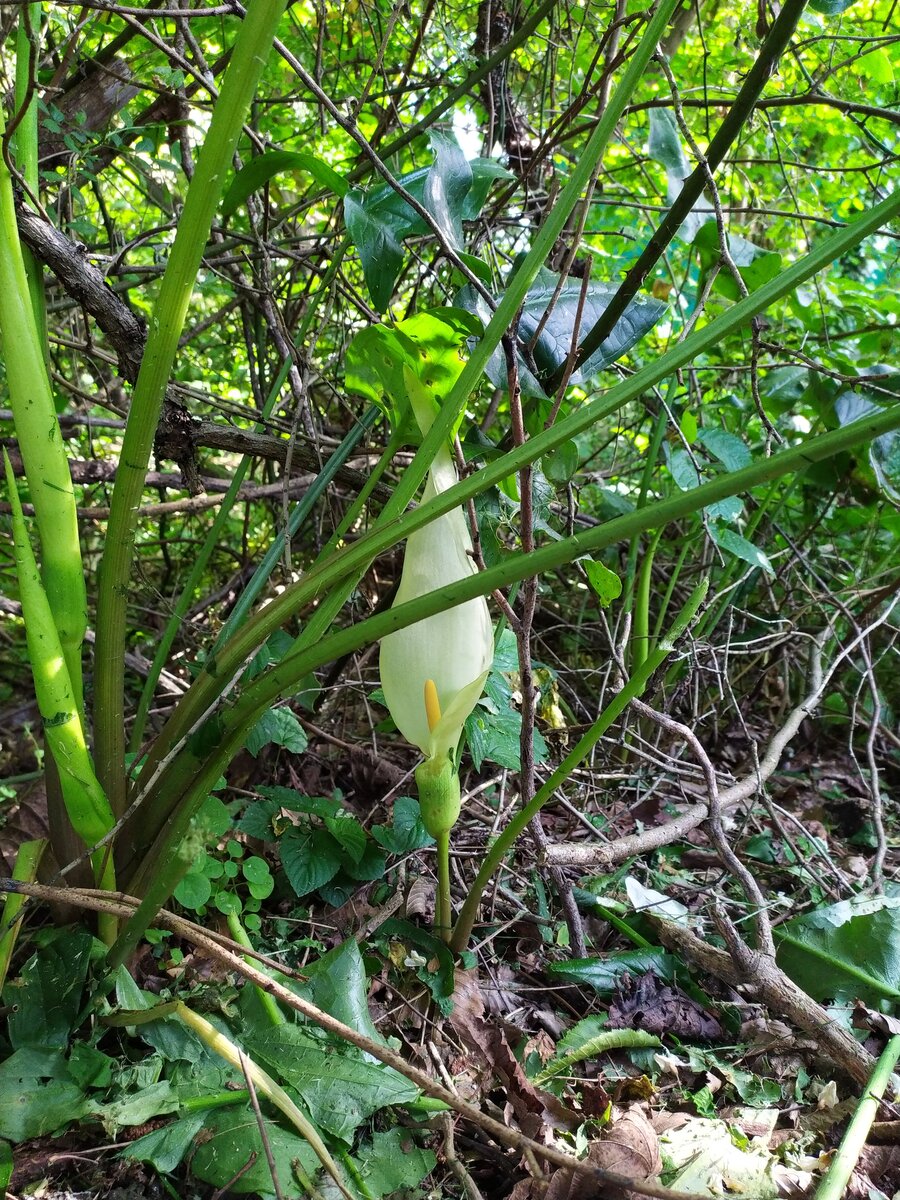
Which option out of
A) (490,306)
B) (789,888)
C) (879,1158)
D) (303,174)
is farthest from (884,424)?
(303,174)

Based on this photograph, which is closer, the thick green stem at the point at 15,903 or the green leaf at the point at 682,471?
the thick green stem at the point at 15,903

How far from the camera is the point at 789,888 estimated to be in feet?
3.36

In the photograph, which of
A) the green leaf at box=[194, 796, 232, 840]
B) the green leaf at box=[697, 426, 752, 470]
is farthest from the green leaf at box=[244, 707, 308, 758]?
the green leaf at box=[697, 426, 752, 470]

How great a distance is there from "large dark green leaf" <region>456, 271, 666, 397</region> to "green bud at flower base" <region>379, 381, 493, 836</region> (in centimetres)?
17

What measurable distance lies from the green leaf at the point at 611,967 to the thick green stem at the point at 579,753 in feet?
0.36

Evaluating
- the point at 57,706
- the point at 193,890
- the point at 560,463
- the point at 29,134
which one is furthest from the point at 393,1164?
the point at 29,134

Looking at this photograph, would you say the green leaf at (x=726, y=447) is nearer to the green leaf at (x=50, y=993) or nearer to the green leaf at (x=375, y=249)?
the green leaf at (x=375, y=249)

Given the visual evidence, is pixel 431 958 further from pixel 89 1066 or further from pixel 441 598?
pixel 441 598

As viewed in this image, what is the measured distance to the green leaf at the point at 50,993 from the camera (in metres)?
0.60

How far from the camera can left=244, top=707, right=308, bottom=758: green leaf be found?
869mm

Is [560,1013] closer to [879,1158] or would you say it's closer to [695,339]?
[879,1158]

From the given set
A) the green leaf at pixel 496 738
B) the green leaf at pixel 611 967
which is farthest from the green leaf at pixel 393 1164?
the green leaf at pixel 496 738

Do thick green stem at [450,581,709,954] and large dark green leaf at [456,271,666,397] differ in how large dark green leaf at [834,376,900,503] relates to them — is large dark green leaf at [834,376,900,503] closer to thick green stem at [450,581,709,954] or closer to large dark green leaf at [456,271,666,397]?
large dark green leaf at [456,271,666,397]

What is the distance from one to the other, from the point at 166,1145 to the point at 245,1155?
0.19 feet
